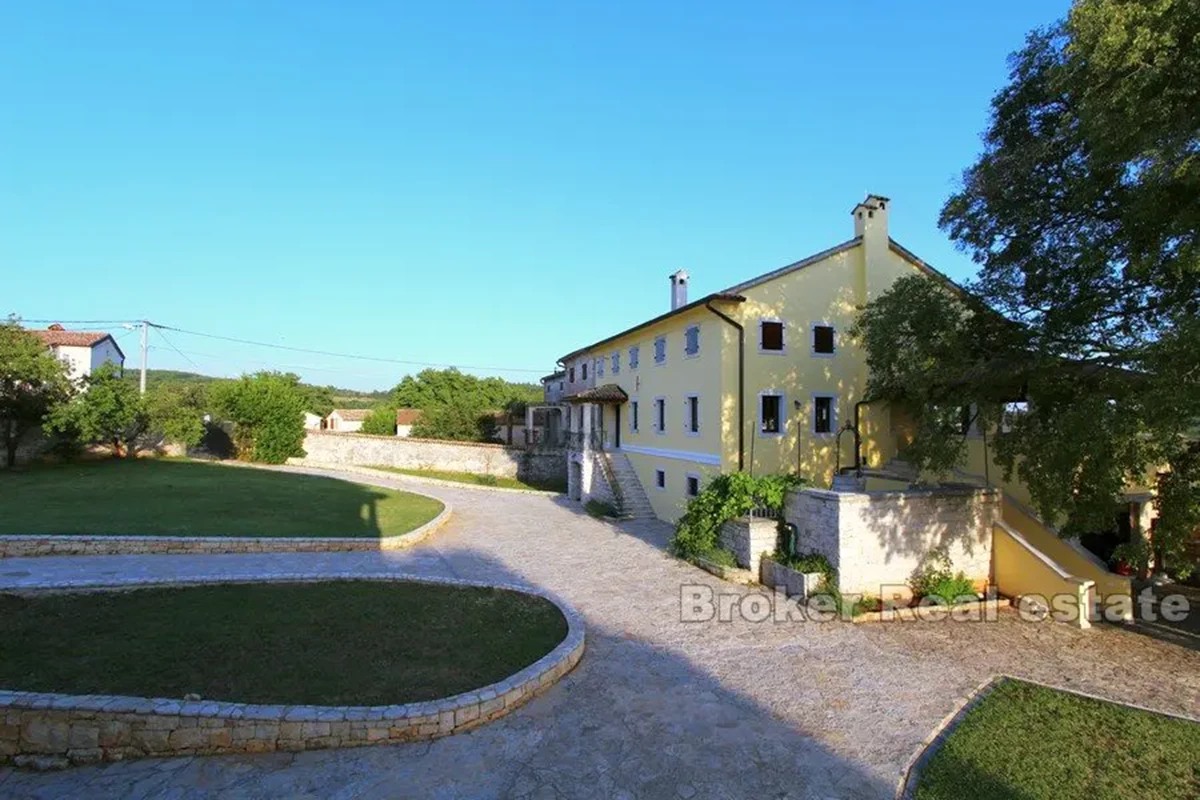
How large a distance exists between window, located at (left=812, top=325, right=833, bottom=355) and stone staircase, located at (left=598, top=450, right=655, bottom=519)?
26.4 feet

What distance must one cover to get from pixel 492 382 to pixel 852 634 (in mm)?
61204

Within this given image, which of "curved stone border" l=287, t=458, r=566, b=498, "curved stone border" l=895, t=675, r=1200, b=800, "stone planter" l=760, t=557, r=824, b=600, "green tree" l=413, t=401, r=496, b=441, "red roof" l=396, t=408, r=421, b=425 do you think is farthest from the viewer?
"red roof" l=396, t=408, r=421, b=425

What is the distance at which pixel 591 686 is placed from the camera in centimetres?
765

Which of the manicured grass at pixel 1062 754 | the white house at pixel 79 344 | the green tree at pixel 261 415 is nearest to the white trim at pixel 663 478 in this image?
the manicured grass at pixel 1062 754

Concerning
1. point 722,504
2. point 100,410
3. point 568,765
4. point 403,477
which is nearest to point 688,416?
point 722,504

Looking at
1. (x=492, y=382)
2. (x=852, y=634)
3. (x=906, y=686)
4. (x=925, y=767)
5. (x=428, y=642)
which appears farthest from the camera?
(x=492, y=382)

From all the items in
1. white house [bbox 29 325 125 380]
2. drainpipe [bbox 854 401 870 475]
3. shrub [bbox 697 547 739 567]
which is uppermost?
white house [bbox 29 325 125 380]

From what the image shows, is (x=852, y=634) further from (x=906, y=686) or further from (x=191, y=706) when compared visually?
(x=191, y=706)

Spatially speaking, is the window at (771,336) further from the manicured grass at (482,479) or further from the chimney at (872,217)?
the manicured grass at (482,479)

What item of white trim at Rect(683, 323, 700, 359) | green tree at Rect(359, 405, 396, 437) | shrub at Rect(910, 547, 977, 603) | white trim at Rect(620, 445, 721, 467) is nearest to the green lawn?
white trim at Rect(620, 445, 721, 467)

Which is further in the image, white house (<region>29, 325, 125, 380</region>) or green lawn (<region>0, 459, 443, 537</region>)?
white house (<region>29, 325, 125, 380</region>)

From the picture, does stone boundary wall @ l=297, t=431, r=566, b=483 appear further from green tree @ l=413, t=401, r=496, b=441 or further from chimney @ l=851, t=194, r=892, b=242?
chimney @ l=851, t=194, r=892, b=242

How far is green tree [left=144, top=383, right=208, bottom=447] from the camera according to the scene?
29.3 metres

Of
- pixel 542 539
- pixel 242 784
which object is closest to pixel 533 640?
pixel 242 784
